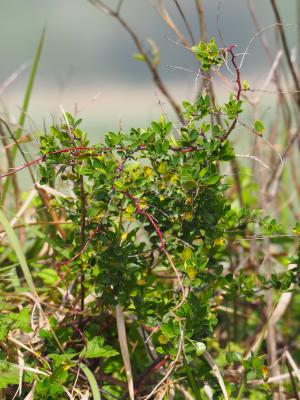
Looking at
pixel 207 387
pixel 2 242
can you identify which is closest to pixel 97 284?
pixel 207 387

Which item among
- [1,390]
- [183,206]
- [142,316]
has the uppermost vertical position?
[183,206]

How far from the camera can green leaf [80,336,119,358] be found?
1525 millimetres

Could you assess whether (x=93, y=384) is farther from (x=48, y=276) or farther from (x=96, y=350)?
(x=48, y=276)

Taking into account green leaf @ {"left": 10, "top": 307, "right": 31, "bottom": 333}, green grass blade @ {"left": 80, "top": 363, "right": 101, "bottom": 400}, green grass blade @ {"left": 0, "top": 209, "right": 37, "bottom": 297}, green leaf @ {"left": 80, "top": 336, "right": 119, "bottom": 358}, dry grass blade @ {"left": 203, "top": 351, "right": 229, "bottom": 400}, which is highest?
green grass blade @ {"left": 0, "top": 209, "right": 37, "bottom": 297}

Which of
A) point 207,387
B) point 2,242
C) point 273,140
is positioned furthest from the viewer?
point 273,140

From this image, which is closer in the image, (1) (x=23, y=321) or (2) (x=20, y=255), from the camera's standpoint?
(2) (x=20, y=255)

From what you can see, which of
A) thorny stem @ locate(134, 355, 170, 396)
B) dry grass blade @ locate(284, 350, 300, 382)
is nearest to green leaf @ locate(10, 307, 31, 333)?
thorny stem @ locate(134, 355, 170, 396)

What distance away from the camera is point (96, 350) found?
61.0 inches

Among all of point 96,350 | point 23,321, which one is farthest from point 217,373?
point 23,321

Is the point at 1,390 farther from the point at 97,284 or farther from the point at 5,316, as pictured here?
the point at 97,284

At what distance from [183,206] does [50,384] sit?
1.65ft

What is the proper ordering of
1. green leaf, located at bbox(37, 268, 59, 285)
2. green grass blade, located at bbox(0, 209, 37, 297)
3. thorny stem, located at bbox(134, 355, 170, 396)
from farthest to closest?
green leaf, located at bbox(37, 268, 59, 285)
thorny stem, located at bbox(134, 355, 170, 396)
green grass blade, located at bbox(0, 209, 37, 297)

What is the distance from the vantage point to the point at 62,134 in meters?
1.50

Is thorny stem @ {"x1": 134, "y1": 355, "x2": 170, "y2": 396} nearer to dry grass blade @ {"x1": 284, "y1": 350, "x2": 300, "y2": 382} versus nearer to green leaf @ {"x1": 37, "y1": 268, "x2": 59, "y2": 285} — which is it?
dry grass blade @ {"x1": 284, "y1": 350, "x2": 300, "y2": 382}
